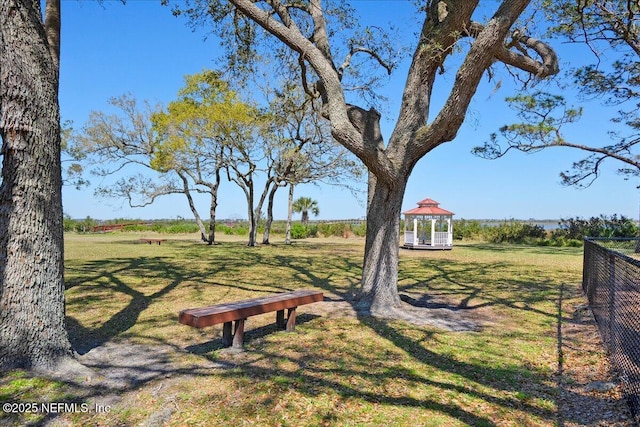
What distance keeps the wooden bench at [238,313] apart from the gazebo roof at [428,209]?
1645 cm

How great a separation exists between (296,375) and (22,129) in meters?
3.15

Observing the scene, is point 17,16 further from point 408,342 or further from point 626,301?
point 626,301

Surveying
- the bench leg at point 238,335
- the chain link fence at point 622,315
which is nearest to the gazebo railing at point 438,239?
the chain link fence at point 622,315

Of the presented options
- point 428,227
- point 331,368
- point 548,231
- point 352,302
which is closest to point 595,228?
point 548,231

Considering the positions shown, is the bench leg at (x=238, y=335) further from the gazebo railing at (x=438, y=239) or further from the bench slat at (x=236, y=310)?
the gazebo railing at (x=438, y=239)

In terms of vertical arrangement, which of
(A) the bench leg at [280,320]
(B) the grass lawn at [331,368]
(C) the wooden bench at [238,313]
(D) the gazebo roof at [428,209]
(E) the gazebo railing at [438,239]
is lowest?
(B) the grass lawn at [331,368]

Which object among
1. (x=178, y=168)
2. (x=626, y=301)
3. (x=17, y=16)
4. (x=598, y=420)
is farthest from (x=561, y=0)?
(x=178, y=168)

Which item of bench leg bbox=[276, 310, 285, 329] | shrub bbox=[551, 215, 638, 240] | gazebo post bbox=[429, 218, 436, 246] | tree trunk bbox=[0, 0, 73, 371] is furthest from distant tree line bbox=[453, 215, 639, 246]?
tree trunk bbox=[0, 0, 73, 371]

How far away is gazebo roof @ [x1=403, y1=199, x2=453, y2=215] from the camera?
68.4ft

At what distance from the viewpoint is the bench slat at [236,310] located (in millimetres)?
3916

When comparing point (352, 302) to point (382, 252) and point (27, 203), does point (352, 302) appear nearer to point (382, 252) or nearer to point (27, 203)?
point (382, 252)

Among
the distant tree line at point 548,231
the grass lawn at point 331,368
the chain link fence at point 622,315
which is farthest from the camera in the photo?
the distant tree line at point 548,231

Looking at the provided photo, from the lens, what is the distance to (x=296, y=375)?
364 cm

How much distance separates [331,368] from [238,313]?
3.67 ft
